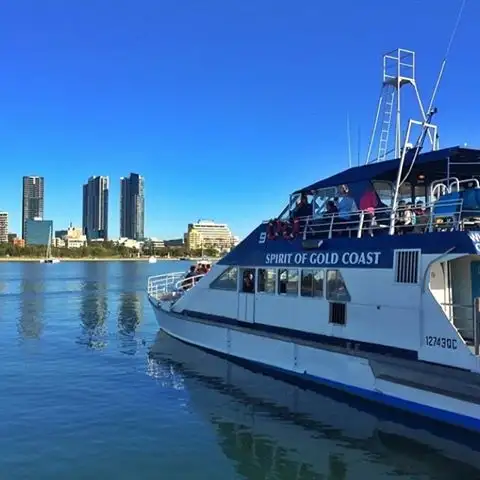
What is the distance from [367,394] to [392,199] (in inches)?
195

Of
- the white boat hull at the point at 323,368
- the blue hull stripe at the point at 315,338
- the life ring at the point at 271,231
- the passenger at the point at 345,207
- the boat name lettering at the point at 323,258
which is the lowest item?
the white boat hull at the point at 323,368

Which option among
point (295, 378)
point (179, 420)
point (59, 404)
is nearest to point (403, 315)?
point (295, 378)

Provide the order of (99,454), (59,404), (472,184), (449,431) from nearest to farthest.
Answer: (99,454)
(449,431)
(59,404)
(472,184)

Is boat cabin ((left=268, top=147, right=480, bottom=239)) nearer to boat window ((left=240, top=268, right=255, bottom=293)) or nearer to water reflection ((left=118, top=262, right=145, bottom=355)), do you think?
boat window ((left=240, top=268, right=255, bottom=293))

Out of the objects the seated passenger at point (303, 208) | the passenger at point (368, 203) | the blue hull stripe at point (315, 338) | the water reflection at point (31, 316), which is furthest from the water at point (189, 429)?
the water reflection at point (31, 316)

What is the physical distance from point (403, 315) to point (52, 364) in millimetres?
10952

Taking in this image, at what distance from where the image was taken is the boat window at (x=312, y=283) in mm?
14551

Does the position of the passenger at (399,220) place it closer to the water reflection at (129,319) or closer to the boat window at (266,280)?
the boat window at (266,280)

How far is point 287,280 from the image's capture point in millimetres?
15633

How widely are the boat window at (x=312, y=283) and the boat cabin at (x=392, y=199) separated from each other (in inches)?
41.2

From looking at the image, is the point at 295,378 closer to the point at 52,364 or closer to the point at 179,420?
the point at 179,420

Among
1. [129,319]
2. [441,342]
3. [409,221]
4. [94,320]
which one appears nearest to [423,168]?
[409,221]

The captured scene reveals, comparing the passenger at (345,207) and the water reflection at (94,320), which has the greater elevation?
the passenger at (345,207)

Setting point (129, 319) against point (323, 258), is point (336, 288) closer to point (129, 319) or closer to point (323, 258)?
point (323, 258)
